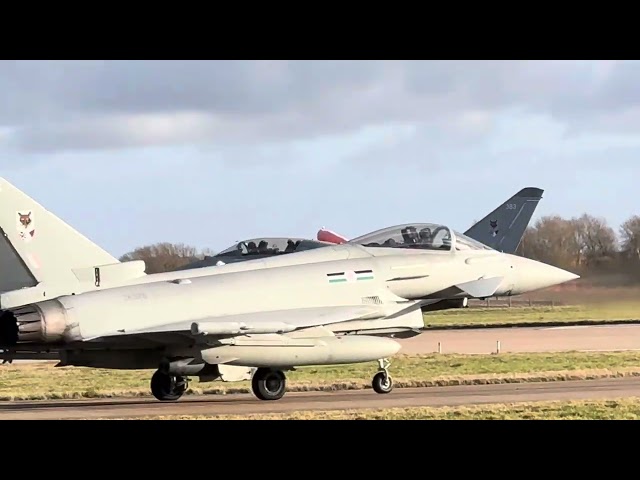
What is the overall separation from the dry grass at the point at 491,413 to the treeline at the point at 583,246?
15.4 m

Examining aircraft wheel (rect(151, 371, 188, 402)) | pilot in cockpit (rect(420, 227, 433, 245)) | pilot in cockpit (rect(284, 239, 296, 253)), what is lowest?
aircraft wheel (rect(151, 371, 188, 402))

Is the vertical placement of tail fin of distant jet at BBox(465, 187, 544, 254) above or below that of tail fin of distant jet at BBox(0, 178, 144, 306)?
above

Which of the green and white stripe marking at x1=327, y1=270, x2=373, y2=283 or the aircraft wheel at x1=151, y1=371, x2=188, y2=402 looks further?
the green and white stripe marking at x1=327, y1=270, x2=373, y2=283

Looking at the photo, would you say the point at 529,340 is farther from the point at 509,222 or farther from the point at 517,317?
the point at 517,317

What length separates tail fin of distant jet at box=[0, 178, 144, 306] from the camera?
16547 mm

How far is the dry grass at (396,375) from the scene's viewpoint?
20406 millimetres

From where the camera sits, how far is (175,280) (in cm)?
1720

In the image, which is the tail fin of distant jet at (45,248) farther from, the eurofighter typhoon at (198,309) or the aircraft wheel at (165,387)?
the aircraft wheel at (165,387)

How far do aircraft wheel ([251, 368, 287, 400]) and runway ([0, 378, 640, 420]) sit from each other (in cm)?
17

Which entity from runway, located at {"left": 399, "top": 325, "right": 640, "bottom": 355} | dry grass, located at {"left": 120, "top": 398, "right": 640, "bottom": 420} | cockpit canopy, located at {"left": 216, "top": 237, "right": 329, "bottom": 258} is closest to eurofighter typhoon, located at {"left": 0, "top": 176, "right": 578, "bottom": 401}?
dry grass, located at {"left": 120, "top": 398, "right": 640, "bottom": 420}

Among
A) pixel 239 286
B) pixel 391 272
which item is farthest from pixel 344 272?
pixel 239 286

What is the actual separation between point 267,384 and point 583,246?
1879 cm

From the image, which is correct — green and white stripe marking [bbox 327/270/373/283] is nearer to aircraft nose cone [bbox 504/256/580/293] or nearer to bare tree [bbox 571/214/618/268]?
aircraft nose cone [bbox 504/256/580/293]
